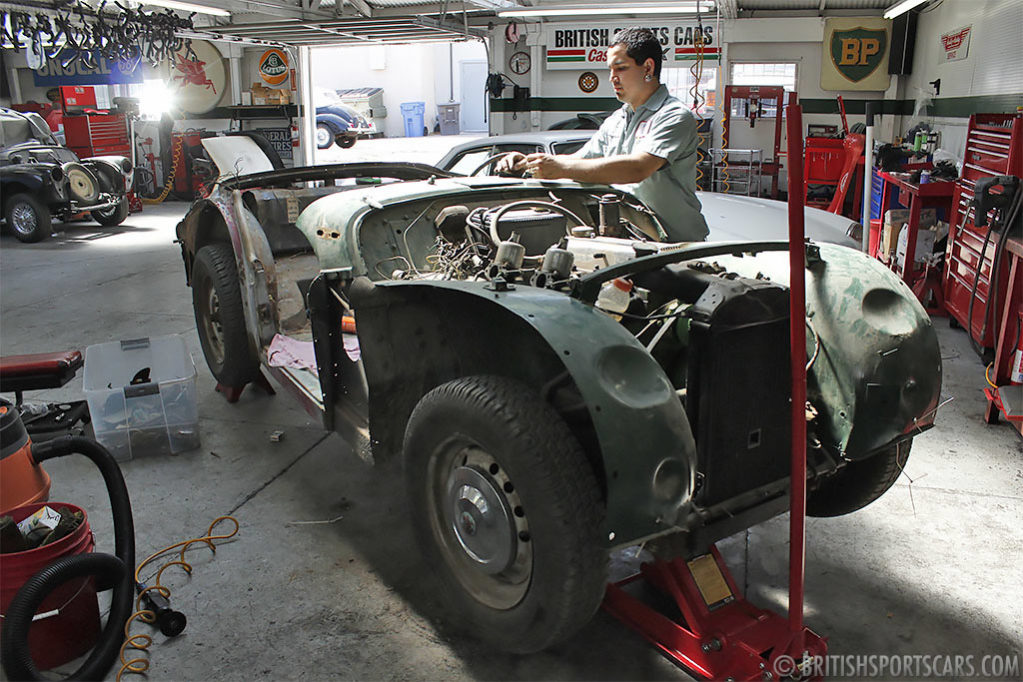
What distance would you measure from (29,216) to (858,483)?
10847mm

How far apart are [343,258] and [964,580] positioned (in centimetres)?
259

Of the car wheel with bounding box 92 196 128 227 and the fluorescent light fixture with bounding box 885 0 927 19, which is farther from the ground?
the fluorescent light fixture with bounding box 885 0 927 19

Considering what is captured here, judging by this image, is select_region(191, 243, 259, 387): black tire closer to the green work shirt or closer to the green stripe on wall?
the green work shirt

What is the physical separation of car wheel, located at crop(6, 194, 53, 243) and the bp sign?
10948 mm

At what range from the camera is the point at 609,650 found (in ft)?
7.61

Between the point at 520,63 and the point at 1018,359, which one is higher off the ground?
the point at 520,63

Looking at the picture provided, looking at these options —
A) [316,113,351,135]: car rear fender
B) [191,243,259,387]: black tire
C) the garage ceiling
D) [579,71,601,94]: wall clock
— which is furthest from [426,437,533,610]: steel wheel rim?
[316,113,351,135]: car rear fender

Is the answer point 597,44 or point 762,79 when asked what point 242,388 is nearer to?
point 597,44

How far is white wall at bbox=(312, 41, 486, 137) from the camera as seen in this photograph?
28266 millimetres

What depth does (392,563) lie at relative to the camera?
281 cm

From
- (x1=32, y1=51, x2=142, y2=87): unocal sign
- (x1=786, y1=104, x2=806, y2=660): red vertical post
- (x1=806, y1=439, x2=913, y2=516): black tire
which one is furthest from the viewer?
(x1=32, y1=51, x2=142, y2=87): unocal sign

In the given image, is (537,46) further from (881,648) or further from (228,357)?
(881,648)

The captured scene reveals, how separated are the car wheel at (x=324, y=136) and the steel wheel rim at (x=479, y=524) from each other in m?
18.5

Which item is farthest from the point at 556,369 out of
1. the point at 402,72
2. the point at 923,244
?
the point at 402,72
